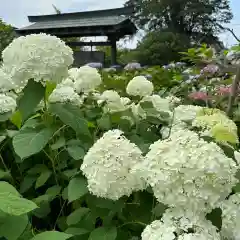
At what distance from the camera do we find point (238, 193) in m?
1.08

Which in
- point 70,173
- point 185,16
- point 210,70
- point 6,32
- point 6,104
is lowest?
point 185,16

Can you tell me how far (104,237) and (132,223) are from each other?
0.10 m

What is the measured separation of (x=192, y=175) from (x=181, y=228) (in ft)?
0.32

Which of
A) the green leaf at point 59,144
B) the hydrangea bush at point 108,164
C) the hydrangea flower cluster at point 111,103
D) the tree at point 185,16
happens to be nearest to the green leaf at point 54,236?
the hydrangea bush at point 108,164

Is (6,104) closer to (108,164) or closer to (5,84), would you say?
(5,84)

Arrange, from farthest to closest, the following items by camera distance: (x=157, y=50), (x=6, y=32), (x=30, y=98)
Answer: (x=6, y=32), (x=157, y=50), (x=30, y=98)

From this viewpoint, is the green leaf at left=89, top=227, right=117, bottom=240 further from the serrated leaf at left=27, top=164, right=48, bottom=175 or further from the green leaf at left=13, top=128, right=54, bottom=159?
the serrated leaf at left=27, top=164, right=48, bottom=175

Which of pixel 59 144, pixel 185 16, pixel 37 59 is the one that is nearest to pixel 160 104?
pixel 59 144

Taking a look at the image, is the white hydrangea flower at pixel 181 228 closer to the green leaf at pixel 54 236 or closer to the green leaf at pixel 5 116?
the green leaf at pixel 54 236

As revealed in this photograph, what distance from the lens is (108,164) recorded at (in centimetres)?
107

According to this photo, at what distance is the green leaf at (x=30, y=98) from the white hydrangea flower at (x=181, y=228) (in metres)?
0.53

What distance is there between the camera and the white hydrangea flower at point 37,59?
1.35 metres

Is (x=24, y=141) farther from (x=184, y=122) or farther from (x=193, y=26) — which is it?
(x=193, y=26)

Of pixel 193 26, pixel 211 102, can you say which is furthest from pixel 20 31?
pixel 211 102
